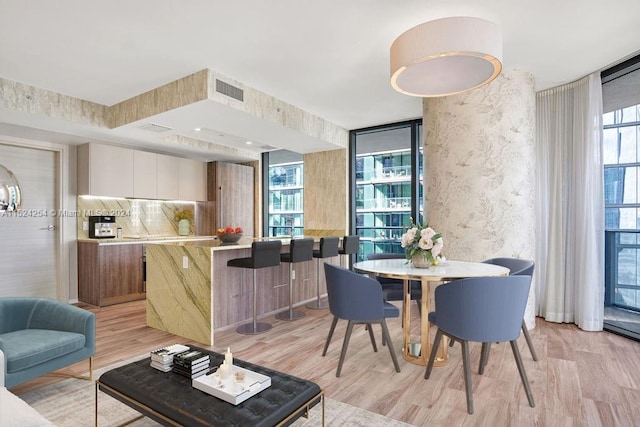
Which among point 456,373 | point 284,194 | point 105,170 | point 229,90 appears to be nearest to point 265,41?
point 229,90

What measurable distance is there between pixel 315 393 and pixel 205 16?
271 centimetres

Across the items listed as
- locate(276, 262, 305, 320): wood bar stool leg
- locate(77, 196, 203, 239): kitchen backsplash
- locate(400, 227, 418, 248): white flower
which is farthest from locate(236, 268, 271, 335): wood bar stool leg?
locate(77, 196, 203, 239): kitchen backsplash

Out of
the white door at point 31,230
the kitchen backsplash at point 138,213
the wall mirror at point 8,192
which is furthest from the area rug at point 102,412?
the kitchen backsplash at point 138,213

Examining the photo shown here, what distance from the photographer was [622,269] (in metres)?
3.95

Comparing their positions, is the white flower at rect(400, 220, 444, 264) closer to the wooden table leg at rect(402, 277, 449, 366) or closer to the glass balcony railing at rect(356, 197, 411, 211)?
the wooden table leg at rect(402, 277, 449, 366)

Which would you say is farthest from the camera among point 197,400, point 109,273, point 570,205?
point 109,273

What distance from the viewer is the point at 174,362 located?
73.2 inches

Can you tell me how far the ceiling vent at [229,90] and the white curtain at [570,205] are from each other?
358 centimetres

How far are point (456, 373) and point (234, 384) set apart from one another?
1.90 metres

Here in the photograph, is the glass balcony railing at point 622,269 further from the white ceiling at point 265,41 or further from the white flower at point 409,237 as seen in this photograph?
the white flower at point 409,237

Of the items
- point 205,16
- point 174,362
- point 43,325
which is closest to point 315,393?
point 174,362

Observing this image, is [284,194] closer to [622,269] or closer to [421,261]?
[421,261]

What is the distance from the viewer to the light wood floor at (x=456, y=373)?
2189 millimetres

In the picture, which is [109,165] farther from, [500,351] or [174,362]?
[500,351]
